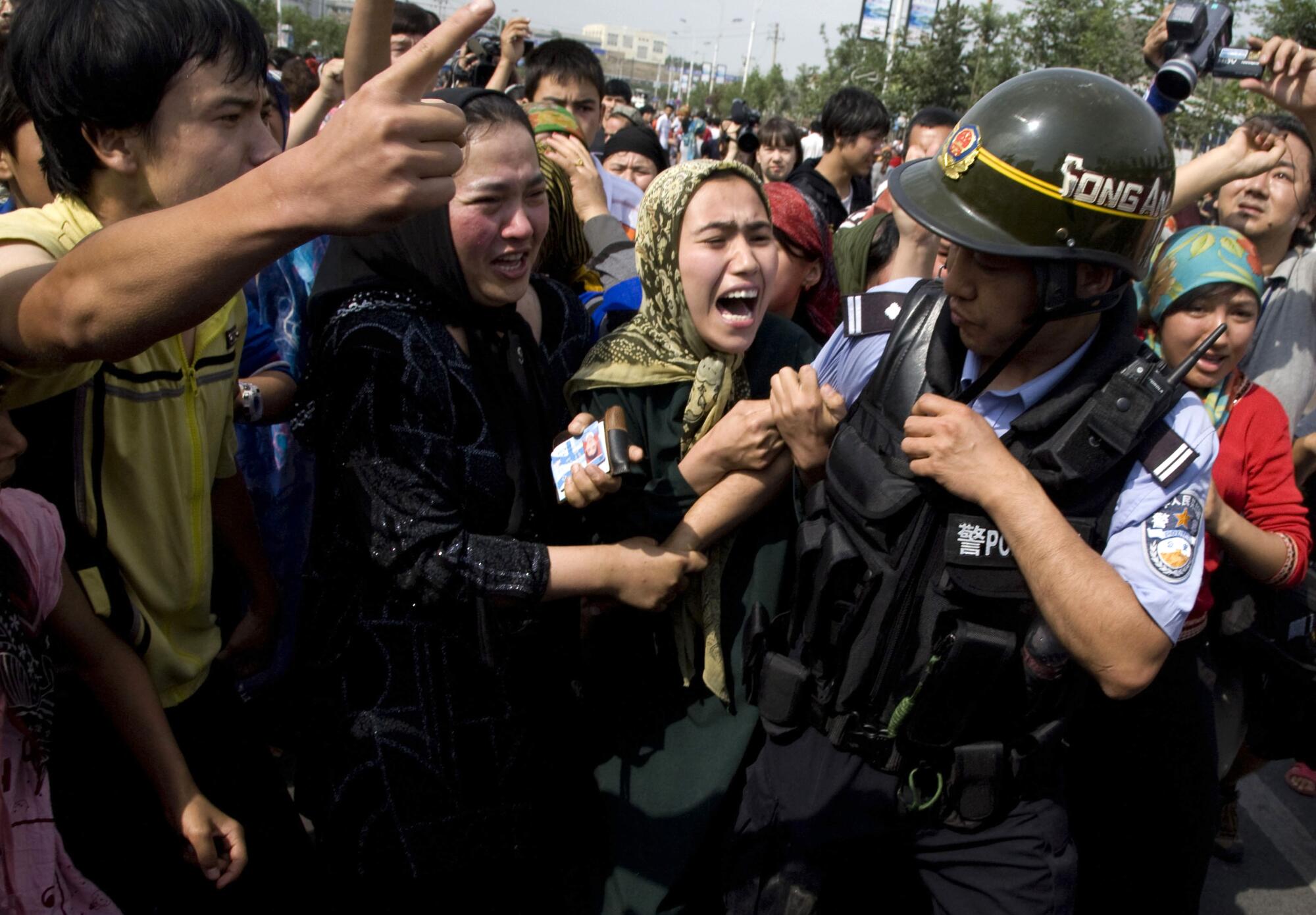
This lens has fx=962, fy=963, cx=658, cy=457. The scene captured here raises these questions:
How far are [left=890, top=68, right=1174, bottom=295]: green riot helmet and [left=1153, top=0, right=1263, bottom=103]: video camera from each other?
Answer: 1593 millimetres

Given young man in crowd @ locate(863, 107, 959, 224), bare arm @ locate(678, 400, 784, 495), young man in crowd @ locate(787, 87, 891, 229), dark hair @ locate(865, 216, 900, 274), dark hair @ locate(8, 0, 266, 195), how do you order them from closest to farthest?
dark hair @ locate(8, 0, 266, 195) < bare arm @ locate(678, 400, 784, 495) < dark hair @ locate(865, 216, 900, 274) < young man in crowd @ locate(863, 107, 959, 224) < young man in crowd @ locate(787, 87, 891, 229)

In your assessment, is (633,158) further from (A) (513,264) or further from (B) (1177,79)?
(A) (513,264)

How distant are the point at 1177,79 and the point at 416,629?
2.88 meters

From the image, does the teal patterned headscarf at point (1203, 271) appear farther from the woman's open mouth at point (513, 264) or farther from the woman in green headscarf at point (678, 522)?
the woman's open mouth at point (513, 264)

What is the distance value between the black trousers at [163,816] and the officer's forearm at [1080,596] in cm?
159

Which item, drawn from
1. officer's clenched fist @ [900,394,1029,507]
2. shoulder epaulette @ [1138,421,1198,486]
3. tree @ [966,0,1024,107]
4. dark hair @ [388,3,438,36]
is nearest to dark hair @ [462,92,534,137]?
officer's clenched fist @ [900,394,1029,507]

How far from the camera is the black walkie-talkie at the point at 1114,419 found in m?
1.71

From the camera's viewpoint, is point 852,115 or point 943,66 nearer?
point 852,115

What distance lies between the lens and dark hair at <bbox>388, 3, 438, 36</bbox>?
5016mm

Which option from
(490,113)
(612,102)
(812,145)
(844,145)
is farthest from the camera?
(812,145)

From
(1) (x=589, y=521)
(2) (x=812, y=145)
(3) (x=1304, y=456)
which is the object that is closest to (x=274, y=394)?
(1) (x=589, y=521)

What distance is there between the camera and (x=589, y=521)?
2297 mm

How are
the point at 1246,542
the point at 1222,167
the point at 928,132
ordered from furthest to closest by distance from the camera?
the point at 928,132 < the point at 1222,167 < the point at 1246,542

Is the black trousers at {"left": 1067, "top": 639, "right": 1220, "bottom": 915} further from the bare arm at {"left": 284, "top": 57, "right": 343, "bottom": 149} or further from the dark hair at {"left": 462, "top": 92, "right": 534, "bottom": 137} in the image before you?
the bare arm at {"left": 284, "top": 57, "right": 343, "bottom": 149}
